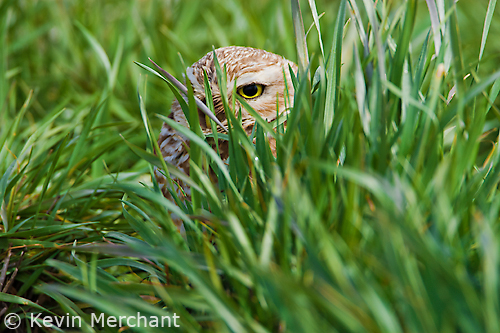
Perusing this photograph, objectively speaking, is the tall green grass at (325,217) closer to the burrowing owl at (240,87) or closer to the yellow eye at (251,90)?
the burrowing owl at (240,87)

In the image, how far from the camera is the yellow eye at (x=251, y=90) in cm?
142

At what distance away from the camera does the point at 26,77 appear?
7.47 feet

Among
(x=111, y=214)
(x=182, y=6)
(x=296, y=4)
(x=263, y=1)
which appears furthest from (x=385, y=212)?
(x=263, y=1)

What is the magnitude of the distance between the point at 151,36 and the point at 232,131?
177 centimetres

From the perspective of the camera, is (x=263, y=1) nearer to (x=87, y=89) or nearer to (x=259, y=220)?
(x=87, y=89)

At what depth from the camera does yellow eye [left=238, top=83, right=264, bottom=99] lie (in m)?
1.42
